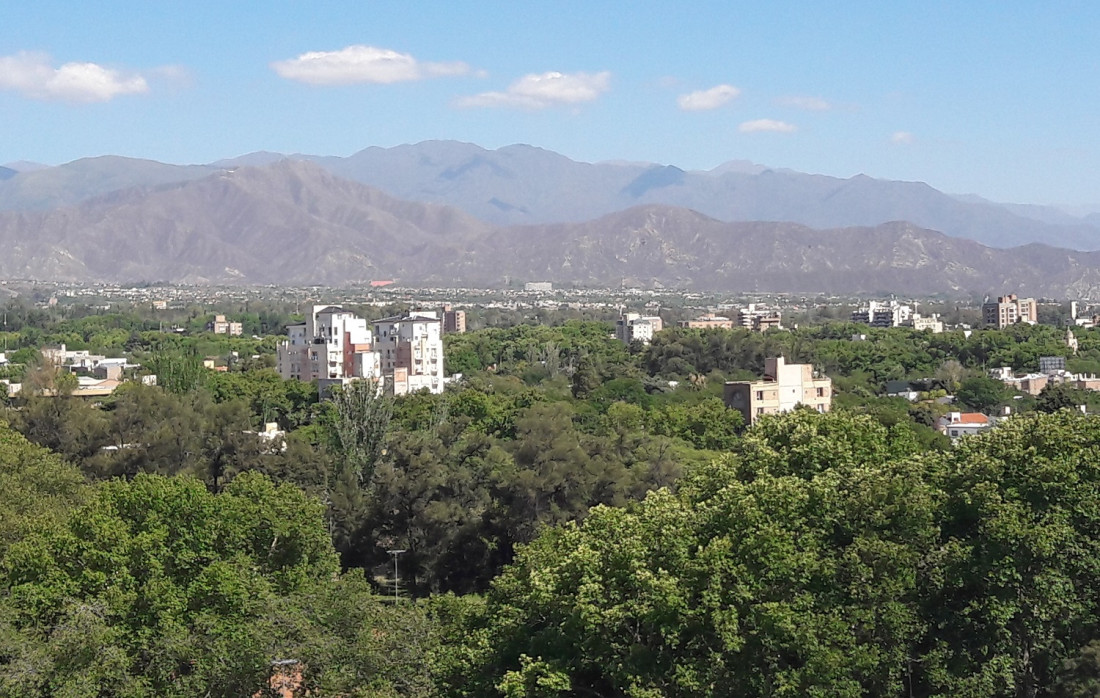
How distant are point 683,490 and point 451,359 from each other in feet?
184

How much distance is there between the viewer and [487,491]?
104 feet

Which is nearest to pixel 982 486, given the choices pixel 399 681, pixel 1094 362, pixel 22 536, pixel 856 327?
pixel 399 681

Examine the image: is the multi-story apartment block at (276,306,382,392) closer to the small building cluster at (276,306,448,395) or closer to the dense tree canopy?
the small building cluster at (276,306,448,395)

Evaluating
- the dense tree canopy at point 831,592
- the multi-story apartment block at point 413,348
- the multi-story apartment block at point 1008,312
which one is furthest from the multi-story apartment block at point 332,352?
the multi-story apartment block at point 1008,312

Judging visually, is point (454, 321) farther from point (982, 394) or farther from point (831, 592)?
point (831, 592)

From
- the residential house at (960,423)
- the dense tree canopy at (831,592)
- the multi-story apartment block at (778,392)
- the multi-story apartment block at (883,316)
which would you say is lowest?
the multi-story apartment block at (883,316)

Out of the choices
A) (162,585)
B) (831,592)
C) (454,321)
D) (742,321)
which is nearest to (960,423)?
(831,592)

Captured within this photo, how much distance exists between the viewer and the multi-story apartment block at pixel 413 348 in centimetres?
6425

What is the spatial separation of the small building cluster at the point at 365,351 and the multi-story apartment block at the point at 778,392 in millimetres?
15456

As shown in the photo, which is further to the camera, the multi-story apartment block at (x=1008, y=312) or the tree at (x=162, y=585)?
the multi-story apartment block at (x=1008, y=312)

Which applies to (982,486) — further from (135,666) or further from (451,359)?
(451,359)

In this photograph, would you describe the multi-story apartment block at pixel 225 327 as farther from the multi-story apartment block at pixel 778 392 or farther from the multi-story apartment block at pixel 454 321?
the multi-story apartment block at pixel 778 392

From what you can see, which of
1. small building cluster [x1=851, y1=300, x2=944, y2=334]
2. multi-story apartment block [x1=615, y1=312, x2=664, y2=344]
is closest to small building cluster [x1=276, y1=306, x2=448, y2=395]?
multi-story apartment block [x1=615, y1=312, x2=664, y2=344]

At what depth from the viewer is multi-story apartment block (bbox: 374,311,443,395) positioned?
64250mm
